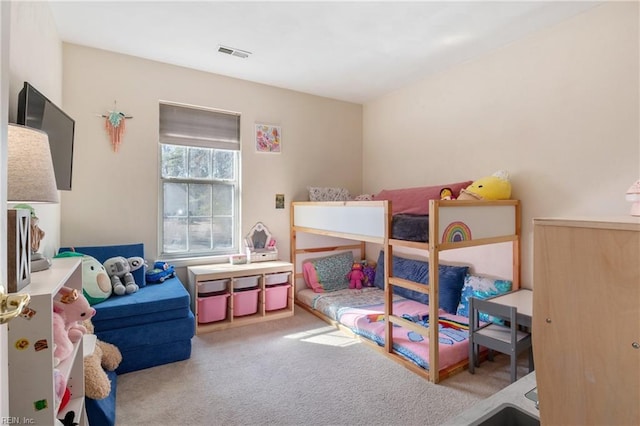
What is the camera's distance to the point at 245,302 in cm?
315

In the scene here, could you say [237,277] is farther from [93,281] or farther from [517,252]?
[517,252]

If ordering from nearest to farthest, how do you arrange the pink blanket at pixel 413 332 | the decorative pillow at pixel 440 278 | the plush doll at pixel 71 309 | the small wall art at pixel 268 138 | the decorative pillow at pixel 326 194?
the plush doll at pixel 71 309
the pink blanket at pixel 413 332
the decorative pillow at pixel 440 278
the small wall art at pixel 268 138
the decorative pillow at pixel 326 194

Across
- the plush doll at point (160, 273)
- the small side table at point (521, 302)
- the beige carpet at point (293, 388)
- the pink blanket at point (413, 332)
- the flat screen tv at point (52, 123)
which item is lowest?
the beige carpet at point (293, 388)

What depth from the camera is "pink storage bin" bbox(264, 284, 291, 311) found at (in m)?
3.27

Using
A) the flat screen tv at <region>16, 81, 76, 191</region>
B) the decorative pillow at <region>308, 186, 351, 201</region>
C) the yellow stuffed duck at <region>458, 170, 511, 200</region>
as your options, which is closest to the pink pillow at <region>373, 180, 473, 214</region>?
the yellow stuffed duck at <region>458, 170, 511, 200</region>

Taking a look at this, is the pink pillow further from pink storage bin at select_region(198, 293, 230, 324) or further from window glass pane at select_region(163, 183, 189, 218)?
window glass pane at select_region(163, 183, 189, 218)

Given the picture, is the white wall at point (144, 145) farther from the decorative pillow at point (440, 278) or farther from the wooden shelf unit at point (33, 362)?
the wooden shelf unit at point (33, 362)

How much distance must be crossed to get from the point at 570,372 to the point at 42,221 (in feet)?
8.64

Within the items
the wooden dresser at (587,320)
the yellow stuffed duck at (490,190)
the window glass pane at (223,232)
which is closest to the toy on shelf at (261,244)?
the window glass pane at (223,232)

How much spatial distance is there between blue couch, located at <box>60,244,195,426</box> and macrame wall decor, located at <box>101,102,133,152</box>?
Answer: 1.00 metres

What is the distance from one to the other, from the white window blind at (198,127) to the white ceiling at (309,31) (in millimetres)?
432

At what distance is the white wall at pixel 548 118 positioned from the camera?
2.08m

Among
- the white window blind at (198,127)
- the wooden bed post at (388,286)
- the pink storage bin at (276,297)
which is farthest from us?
the pink storage bin at (276,297)

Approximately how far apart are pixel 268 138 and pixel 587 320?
3.32 m
